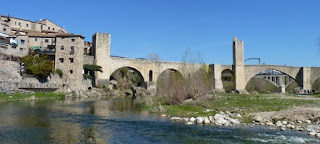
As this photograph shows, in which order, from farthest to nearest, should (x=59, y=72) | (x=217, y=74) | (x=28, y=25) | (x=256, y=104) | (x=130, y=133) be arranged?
(x=28, y=25) < (x=217, y=74) < (x=59, y=72) < (x=256, y=104) < (x=130, y=133)

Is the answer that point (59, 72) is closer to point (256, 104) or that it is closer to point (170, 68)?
point (170, 68)

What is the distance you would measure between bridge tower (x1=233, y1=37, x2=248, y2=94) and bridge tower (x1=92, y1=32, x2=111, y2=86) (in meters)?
26.2

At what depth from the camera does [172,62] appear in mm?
59688

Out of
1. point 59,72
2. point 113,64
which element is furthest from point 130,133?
point 113,64

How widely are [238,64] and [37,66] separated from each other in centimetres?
3887

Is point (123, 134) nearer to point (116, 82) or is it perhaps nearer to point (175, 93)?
point (175, 93)

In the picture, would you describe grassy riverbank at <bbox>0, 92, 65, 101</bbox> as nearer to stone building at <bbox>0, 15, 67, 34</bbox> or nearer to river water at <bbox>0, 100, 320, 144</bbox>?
river water at <bbox>0, 100, 320, 144</bbox>

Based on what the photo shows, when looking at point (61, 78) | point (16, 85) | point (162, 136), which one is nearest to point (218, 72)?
point (61, 78)

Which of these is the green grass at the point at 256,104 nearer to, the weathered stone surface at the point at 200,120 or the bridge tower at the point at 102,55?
the weathered stone surface at the point at 200,120

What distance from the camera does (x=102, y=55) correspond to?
2046 inches

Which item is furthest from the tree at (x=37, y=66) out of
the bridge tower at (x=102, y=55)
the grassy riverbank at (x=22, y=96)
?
the bridge tower at (x=102, y=55)

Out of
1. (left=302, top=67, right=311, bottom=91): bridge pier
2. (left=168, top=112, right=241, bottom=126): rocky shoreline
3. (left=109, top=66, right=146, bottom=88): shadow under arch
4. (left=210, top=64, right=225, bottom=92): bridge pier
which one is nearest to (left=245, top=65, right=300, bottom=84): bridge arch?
(left=302, top=67, right=311, bottom=91): bridge pier

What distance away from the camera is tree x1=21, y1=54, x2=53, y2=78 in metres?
42.2

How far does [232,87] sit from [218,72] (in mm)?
4404
